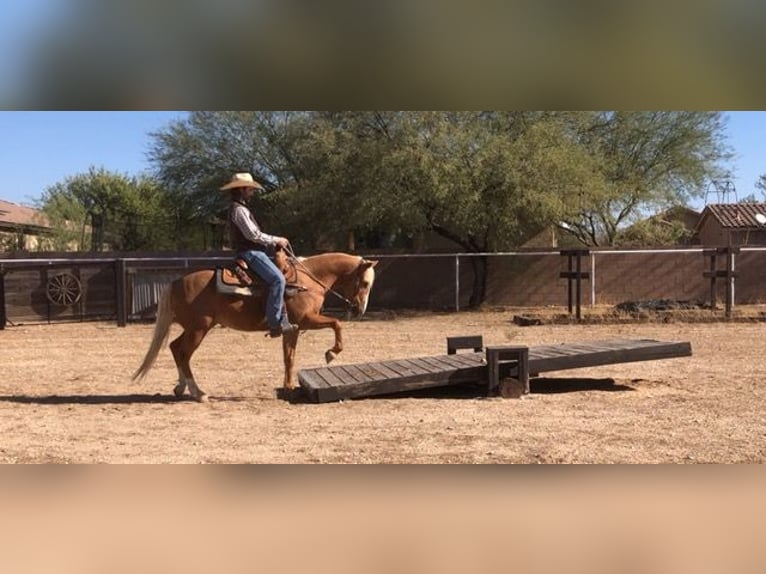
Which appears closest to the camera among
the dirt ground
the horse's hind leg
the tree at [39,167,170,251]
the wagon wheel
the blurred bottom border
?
the blurred bottom border

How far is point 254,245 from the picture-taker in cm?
893

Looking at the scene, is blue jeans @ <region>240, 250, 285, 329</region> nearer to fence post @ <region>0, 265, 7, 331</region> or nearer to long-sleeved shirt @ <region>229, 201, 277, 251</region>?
long-sleeved shirt @ <region>229, 201, 277, 251</region>

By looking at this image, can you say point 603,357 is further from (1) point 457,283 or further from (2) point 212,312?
(1) point 457,283

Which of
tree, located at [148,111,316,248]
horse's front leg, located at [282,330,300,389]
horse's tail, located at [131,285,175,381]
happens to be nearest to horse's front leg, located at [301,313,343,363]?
horse's front leg, located at [282,330,300,389]

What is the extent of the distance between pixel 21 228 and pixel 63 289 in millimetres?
19133

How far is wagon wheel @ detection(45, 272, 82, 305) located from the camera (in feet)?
67.2

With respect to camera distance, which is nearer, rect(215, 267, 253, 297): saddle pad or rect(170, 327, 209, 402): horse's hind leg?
rect(215, 267, 253, 297): saddle pad

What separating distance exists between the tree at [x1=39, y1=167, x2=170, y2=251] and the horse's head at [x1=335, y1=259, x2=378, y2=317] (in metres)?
24.7

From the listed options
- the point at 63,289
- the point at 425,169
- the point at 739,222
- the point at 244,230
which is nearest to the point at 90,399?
the point at 244,230

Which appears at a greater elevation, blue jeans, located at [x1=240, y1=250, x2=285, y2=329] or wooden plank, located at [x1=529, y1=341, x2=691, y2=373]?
blue jeans, located at [x1=240, y1=250, x2=285, y2=329]
